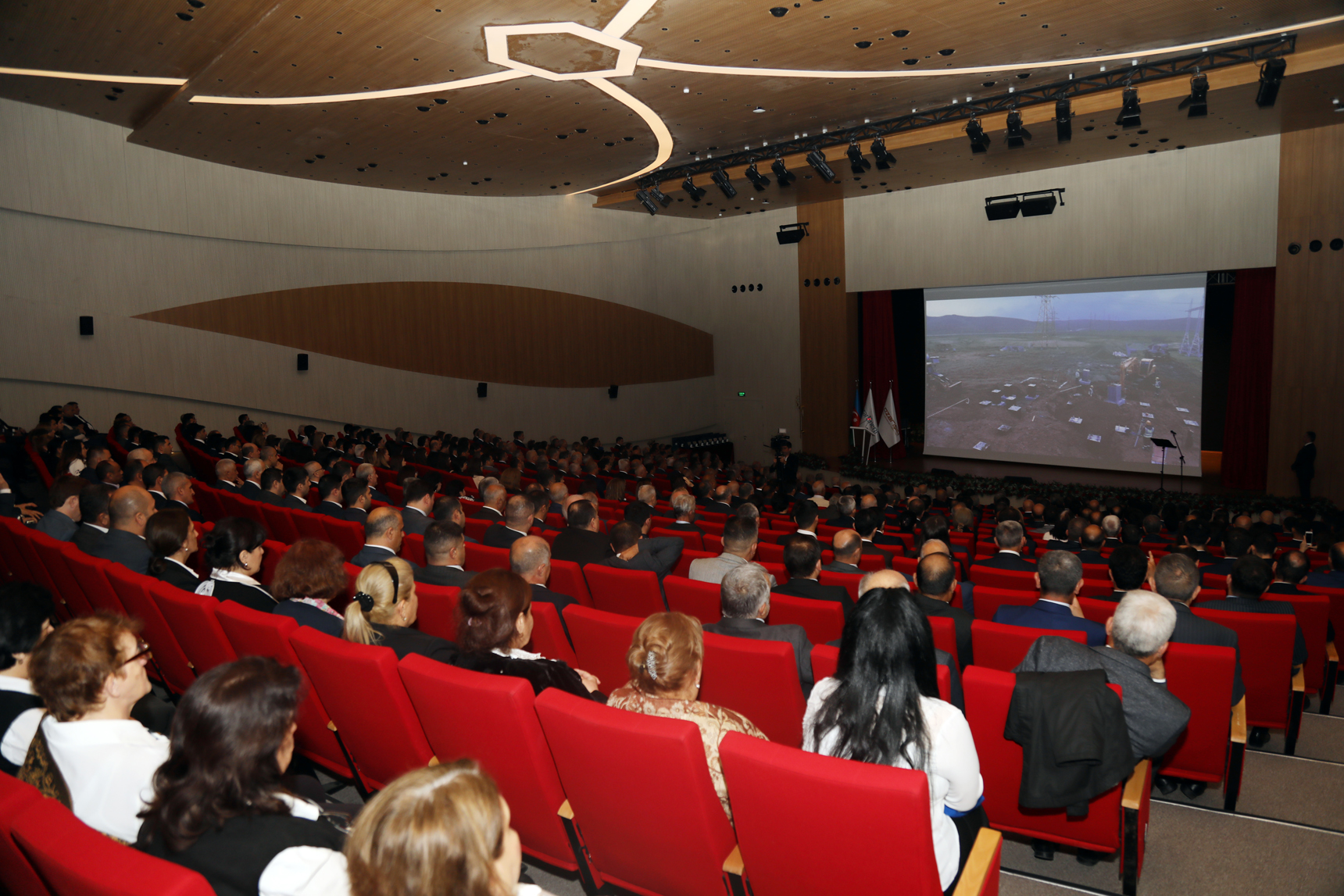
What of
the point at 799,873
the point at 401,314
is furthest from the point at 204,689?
the point at 401,314

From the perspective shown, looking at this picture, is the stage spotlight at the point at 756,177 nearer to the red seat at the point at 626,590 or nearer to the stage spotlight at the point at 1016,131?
the stage spotlight at the point at 1016,131

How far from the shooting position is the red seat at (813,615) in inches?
148

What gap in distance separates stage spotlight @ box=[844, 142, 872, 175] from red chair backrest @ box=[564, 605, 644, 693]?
1063 centimetres

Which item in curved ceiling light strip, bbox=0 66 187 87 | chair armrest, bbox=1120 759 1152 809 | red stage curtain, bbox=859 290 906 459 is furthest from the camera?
red stage curtain, bbox=859 290 906 459

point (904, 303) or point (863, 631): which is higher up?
point (904, 303)

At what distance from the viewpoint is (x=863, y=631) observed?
2.18 m

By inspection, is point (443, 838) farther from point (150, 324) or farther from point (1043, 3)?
point (150, 324)

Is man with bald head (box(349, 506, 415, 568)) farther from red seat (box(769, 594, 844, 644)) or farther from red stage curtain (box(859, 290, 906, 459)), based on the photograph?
red stage curtain (box(859, 290, 906, 459))

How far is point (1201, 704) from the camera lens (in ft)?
10.2

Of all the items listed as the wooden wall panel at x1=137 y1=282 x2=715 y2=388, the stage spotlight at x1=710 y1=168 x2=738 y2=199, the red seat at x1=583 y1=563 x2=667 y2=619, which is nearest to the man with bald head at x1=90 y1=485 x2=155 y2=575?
the red seat at x1=583 y1=563 x2=667 y2=619

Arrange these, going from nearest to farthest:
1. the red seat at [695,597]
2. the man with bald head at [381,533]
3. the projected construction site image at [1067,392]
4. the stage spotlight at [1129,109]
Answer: the red seat at [695,597] → the man with bald head at [381,533] → the stage spotlight at [1129,109] → the projected construction site image at [1067,392]

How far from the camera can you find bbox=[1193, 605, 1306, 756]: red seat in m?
3.70

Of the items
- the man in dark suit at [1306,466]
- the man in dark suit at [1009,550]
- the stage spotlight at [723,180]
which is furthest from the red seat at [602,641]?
the man in dark suit at [1306,466]

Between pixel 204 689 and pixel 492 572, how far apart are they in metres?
1.24
